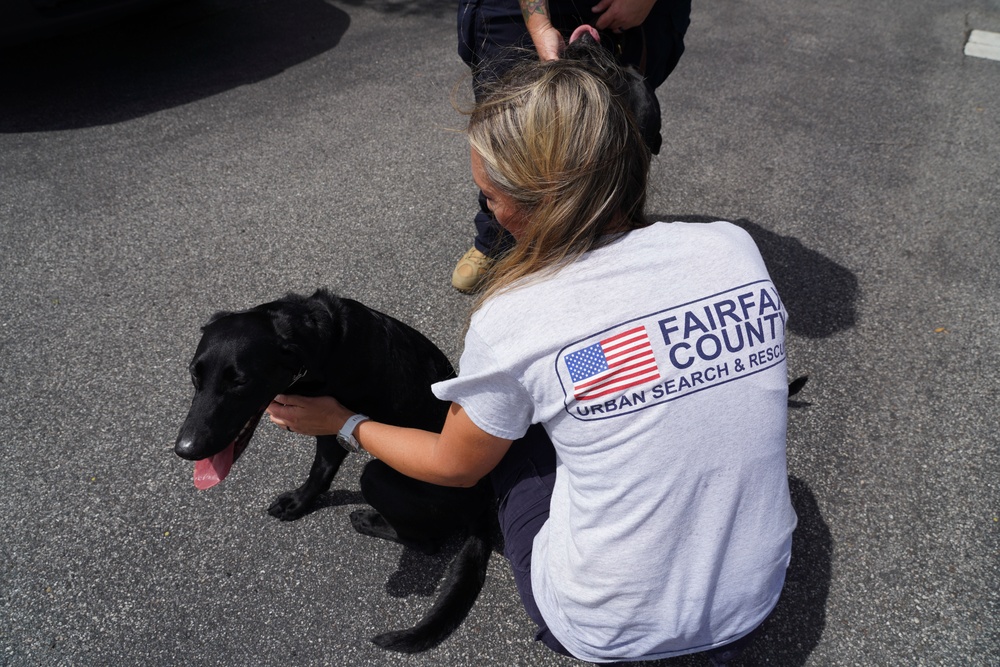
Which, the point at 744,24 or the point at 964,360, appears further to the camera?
the point at 744,24

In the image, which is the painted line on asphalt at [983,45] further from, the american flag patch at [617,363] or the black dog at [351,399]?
the american flag patch at [617,363]

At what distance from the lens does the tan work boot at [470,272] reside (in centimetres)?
292

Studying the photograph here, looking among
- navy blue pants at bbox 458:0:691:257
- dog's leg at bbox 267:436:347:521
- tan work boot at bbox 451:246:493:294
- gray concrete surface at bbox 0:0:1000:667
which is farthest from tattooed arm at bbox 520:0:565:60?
dog's leg at bbox 267:436:347:521

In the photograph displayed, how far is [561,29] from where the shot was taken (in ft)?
7.57

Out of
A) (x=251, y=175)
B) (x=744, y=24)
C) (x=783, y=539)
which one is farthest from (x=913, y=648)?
(x=744, y=24)

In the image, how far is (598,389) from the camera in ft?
3.59

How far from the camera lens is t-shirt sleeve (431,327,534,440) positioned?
117 centimetres

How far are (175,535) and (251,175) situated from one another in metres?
2.28

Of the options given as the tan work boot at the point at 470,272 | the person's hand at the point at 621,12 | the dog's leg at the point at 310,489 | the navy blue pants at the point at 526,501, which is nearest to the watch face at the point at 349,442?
the dog's leg at the point at 310,489

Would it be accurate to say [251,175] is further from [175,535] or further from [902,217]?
[902,217]

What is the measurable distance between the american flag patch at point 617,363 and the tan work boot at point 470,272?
183cm

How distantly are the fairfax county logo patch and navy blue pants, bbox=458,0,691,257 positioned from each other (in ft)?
3.95

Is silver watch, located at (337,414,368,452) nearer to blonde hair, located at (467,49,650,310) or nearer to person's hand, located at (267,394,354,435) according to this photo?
person's hand, located at (267,394,354,435)

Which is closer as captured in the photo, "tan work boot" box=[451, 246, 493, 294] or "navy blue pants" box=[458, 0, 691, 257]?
"navy blue pants" box=[458, 0, 691, 257]
